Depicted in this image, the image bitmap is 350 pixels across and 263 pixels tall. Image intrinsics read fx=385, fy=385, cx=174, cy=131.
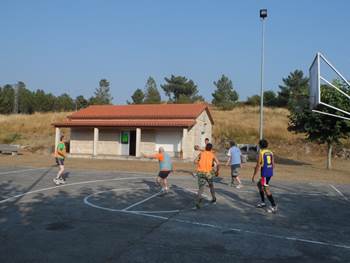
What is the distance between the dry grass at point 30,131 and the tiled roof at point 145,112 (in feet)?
20.4

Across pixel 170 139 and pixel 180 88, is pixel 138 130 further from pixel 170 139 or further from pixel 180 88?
pixel 180 88

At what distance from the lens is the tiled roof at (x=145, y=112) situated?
107 ft

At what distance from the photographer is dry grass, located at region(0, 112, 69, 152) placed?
138 feet

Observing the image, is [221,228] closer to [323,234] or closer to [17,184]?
[323,234]

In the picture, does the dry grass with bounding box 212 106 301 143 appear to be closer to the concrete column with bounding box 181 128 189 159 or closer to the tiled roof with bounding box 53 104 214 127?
the tiled roof with bounding box 53 104 214 127

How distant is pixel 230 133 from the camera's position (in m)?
47.5

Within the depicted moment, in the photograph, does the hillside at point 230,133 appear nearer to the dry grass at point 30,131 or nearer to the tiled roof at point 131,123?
the dry grass at point 30,131

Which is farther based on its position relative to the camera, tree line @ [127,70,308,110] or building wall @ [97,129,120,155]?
tree line @ [127,70,308,110]

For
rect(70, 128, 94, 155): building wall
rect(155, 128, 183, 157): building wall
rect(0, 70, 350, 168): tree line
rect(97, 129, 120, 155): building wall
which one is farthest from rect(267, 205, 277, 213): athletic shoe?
rect(0, 70, 350, 168): tree line

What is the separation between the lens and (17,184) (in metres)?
13.7

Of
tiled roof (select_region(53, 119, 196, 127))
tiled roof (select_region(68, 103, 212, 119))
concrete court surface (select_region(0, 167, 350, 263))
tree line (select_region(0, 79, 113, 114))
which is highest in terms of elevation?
tree line (select_region(0, 79, 113, 114))

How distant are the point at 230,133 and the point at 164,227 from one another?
40.6 meters

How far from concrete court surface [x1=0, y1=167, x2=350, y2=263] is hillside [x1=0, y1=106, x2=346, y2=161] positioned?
28689 mm

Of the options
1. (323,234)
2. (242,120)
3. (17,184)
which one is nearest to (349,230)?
(323,234)
